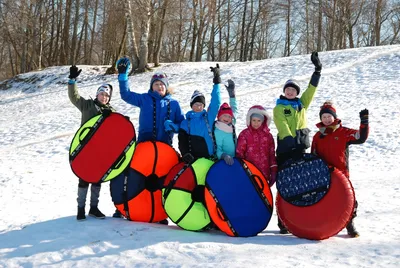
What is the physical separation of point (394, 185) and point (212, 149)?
3940 mm

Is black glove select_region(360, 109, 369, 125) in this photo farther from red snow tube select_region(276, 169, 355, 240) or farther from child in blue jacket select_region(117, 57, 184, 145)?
child in blue jacket select_region(117, 57, 184, 145)

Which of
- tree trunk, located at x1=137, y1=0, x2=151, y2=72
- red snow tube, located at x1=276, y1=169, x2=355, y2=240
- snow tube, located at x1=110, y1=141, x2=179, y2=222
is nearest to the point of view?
red snow tube, located at x1=276, y1=169, x2=355, y2=240

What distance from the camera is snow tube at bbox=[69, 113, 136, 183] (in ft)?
15.5

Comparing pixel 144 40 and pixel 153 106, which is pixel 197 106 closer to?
pixel 153 106

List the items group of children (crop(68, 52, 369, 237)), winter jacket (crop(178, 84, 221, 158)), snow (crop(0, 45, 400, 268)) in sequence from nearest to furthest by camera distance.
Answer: snow (crop(0, 45, 400, 268)), group of children (crop(68, 52, 369, 237)), winter jacket (crop(178, 84, 221, 158))

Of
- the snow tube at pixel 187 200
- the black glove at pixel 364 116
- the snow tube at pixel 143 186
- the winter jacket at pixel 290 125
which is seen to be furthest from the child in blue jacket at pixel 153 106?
the black glove at pixel 364 116

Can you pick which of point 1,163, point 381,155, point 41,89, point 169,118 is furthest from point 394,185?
point 41,89

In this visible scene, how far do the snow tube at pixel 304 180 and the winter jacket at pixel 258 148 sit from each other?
0.22 metres

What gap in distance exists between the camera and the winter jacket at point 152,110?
5.08 meters

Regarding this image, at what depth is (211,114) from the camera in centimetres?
504

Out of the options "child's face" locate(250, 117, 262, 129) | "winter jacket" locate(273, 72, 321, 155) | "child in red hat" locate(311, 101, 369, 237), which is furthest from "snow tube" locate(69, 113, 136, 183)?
"child in red hat" locate(311, 101, 369, 237)

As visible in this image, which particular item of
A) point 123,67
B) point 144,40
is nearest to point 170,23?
point 144,40

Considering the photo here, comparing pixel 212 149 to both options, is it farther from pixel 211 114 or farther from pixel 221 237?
→ pixel 221 237

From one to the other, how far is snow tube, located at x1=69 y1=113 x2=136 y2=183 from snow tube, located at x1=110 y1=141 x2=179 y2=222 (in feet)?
0.40
